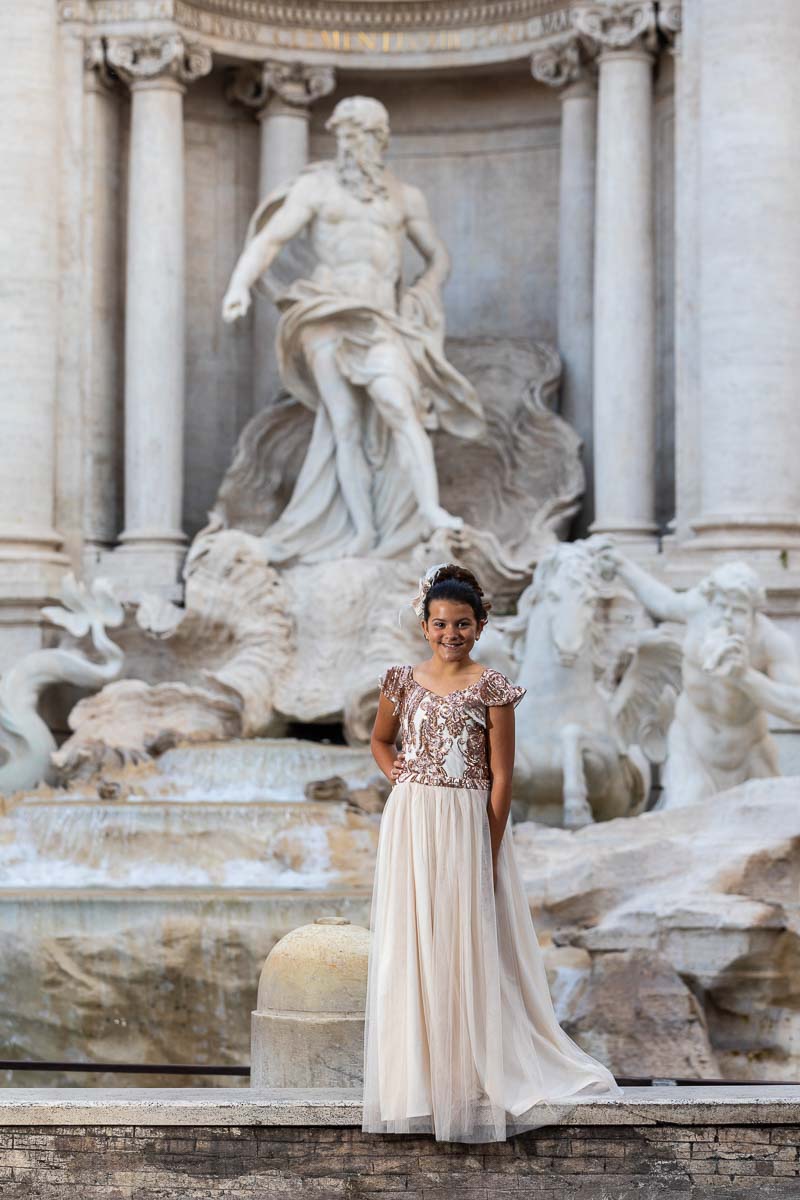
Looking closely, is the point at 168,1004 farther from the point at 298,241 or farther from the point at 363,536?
the point at 298,241

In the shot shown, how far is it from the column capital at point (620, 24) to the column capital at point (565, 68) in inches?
16.8

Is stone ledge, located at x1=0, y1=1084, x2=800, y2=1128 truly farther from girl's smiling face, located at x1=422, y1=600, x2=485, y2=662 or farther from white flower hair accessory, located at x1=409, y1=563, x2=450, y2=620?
white flower hair accessory, located at x1=409, y1=563, x2=450, y2=620

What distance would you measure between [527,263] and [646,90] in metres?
2.27

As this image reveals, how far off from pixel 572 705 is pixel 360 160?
4.91 metres

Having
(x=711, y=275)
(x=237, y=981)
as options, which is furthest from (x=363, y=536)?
(x=237, y=981)

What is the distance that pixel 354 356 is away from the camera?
1556 cm

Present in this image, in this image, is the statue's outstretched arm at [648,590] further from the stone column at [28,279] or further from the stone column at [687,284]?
the stone column at [28,279]

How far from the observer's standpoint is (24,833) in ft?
39.0

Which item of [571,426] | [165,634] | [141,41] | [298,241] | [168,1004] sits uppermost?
[141,41]

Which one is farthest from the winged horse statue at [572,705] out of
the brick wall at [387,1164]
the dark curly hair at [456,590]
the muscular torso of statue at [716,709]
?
the dark curly hair at [456,590]

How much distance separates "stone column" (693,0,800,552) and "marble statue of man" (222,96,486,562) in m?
1.88

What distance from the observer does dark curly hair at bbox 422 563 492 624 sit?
6.15 m

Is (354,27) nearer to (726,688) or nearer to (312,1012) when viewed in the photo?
(726,688)

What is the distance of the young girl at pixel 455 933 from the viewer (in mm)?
5992
